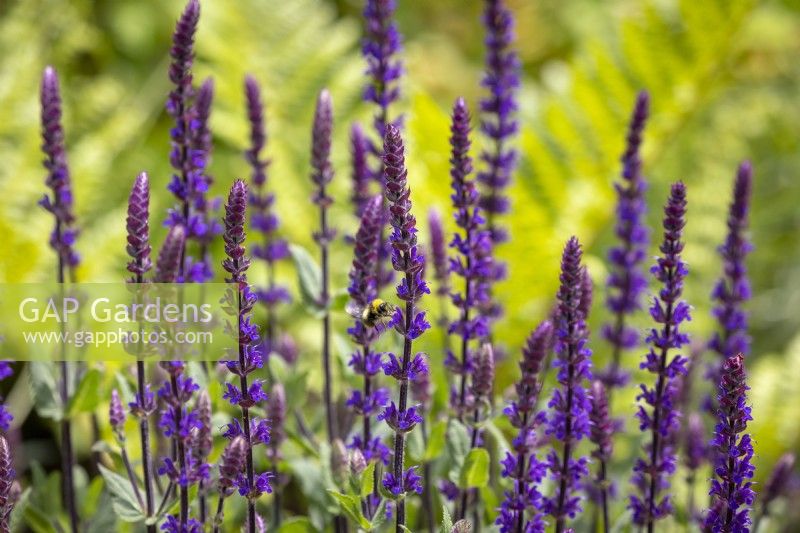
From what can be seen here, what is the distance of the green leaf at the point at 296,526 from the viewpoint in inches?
71.0

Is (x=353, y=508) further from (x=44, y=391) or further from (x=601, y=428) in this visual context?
(x=44, y=391)

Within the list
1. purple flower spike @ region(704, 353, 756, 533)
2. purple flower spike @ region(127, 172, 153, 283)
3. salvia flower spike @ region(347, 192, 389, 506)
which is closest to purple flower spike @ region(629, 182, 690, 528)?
purple flower spike @ region(704, 353, 756, 533)

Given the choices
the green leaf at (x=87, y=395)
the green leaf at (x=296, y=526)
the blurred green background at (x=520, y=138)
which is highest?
the blurred green background at (x=520, y=138)

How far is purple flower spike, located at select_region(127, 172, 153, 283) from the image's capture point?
1390 mm

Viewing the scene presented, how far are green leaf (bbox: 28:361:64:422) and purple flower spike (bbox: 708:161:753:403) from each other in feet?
4.78

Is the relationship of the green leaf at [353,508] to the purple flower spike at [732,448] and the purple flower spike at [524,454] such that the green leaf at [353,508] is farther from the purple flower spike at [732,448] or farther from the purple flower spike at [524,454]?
the purple flower spike at [732,448]

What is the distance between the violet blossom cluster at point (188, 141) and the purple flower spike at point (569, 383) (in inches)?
28.9

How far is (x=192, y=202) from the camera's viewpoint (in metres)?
1.90

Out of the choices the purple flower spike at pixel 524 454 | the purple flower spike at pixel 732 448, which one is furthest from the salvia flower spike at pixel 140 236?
the purple flower spike at pixel 732 448

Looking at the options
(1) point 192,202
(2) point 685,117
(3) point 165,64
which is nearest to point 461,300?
(1) point 192,202

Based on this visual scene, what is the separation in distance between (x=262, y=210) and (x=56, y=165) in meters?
0.55

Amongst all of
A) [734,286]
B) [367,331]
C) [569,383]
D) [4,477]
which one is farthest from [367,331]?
[734,286]

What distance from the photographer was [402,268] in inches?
55.2

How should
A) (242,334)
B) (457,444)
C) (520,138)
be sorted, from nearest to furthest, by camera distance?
1. (242,334)
2. (457,444)
3. (520,138)
